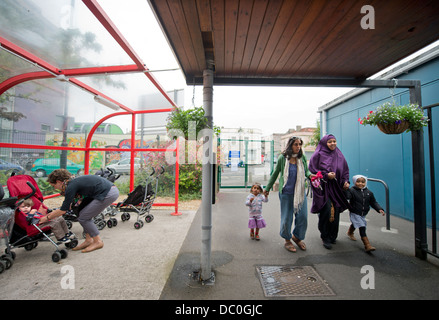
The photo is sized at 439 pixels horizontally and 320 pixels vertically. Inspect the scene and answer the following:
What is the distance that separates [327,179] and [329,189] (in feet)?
0.57

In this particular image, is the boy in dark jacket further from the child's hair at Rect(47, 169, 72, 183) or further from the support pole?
the child's hair at Rect(47, 169, 72, 183)

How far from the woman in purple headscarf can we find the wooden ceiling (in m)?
1.32

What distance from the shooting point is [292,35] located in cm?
→ 225

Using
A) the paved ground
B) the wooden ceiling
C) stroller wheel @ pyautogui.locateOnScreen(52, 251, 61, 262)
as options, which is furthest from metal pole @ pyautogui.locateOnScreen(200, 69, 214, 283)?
stroller wheel @ pyautogui.locateOnScreen(52, 251, 61, 262)

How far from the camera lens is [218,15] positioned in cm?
196

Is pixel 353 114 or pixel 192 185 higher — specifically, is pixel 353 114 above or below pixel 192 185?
above

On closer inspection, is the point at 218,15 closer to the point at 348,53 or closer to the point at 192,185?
the point at 348,53

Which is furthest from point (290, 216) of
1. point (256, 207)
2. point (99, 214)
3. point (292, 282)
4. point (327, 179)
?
point (99, 214)

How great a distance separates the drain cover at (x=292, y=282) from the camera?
7.07ft

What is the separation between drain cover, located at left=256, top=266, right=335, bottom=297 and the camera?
7.07 ft
